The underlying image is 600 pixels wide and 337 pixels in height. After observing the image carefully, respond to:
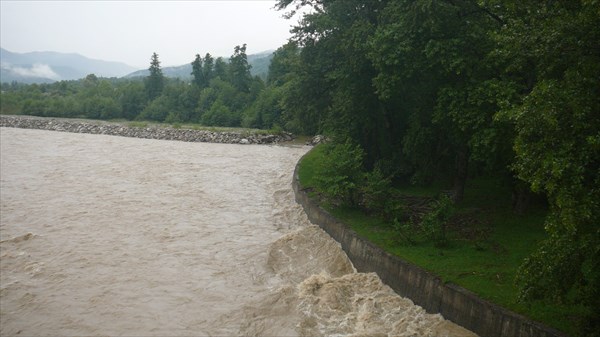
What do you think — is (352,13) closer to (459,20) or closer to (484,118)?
(459,20)

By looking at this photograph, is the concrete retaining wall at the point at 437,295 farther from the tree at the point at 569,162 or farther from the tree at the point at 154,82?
the tree at the point at 154,82

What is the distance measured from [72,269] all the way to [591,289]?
14778mm

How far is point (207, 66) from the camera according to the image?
99.8 metres

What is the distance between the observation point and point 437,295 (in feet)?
37.6

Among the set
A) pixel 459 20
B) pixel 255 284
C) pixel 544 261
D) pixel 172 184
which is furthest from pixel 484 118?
pixel 172 184

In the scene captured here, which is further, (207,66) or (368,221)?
(207,66)

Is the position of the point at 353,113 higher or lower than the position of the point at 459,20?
lower

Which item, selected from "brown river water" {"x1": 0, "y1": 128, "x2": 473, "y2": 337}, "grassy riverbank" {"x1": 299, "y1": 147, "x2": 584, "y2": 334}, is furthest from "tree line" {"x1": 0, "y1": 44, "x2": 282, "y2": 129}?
"grassy riverbank" {"x1": 299, "y1": 147, "x2": 584, "y2": 334}

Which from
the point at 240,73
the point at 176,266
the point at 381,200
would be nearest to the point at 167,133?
the point at 240,73

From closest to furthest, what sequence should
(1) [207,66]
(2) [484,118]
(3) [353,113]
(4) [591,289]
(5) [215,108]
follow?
(4) [591,289] → (2) [484,118] → (3) [353,113] → (5) [215,108] → (1) [207,66]

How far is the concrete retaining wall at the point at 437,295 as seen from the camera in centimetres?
939

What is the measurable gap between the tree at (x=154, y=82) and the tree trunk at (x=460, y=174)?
305 feet

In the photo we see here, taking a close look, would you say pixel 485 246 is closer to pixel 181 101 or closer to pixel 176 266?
pixel 176 266

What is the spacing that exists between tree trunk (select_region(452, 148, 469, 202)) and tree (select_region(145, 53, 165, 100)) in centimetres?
9302
